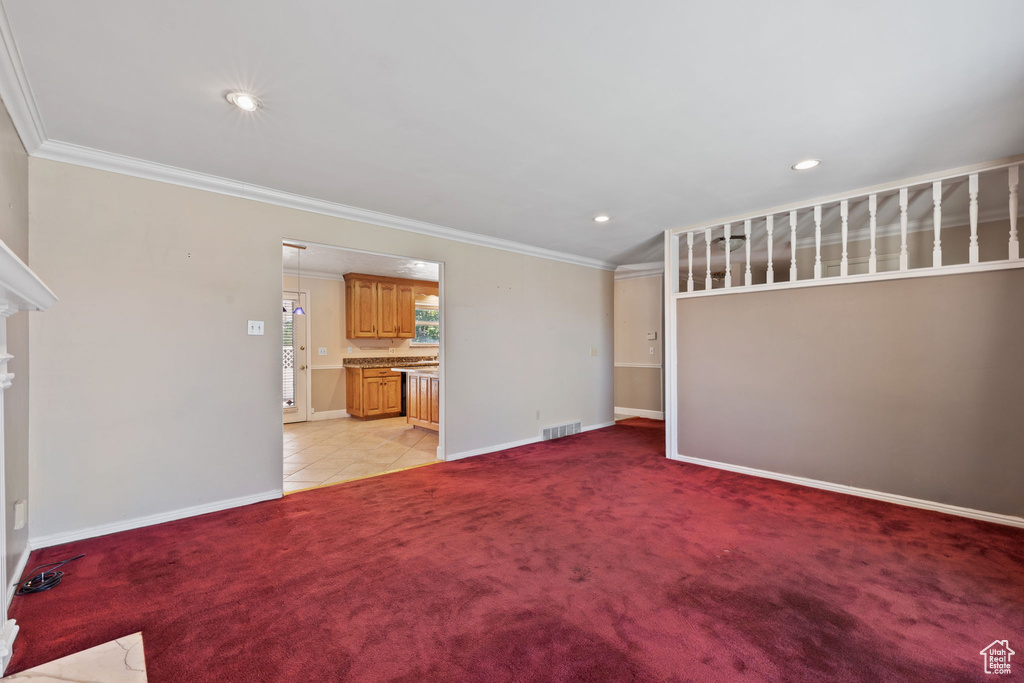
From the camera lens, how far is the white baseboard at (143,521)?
259 centimetres

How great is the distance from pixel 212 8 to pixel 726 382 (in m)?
4.57

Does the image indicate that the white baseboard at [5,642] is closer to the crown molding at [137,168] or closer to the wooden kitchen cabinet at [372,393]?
the crown molding at [137,168]

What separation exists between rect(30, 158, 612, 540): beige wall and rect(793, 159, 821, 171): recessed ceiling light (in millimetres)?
3460

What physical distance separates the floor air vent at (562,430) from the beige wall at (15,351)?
4522mm

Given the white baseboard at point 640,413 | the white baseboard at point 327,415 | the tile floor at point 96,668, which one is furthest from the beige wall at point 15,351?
the white baseboard at point 640,413

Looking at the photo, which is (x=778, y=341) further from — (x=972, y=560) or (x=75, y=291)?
(x=75, y=291)

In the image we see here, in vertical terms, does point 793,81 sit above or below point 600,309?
above

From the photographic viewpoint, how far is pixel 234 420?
10.6ft

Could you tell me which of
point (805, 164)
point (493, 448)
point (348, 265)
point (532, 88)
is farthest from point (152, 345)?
point (805, 164)

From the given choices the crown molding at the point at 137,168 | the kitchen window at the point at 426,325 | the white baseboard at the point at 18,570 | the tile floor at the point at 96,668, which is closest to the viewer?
the tile floor at the point at 96,668

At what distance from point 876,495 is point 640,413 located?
4.05 m

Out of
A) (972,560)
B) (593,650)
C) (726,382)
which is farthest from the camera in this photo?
(726,382)

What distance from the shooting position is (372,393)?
22.9 ft

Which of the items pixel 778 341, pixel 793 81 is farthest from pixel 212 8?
pixel 778 341
